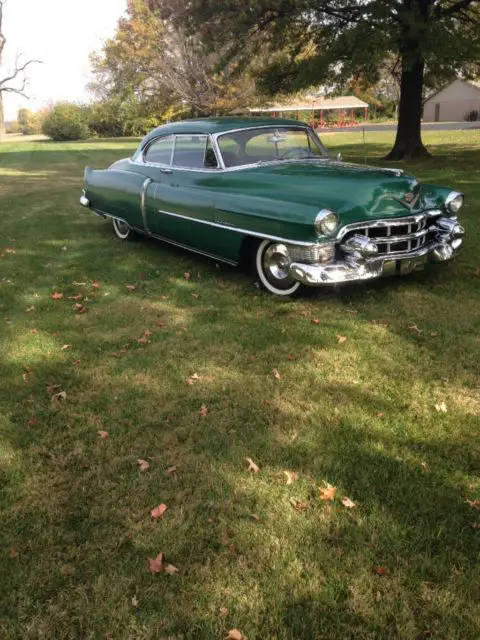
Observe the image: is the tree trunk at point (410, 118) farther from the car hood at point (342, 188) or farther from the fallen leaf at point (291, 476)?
the fallen leaf at point (291, 476)

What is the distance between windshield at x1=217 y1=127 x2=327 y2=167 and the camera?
19.1 feet

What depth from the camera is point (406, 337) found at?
14.0 ft

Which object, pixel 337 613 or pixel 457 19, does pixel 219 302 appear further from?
pixel 457 19

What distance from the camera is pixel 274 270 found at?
523 centimetres

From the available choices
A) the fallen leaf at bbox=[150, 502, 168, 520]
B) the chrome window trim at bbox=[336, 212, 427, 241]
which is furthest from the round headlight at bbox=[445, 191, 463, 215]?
the fallen leaf at bbox=[150, 502, 168, 520]

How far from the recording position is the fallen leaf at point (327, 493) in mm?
2615

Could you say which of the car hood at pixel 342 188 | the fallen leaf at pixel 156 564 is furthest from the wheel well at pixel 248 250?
the fallen leaf at pixel 156 564

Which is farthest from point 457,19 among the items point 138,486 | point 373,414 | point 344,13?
point 138,486

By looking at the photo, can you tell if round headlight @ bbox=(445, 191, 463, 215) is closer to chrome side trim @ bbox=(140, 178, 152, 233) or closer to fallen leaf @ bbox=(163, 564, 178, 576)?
chrome side trim @ bbox=(140, 178, 152, 233)

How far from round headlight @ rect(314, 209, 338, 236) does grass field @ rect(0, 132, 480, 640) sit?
0.74 m

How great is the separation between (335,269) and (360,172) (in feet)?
3.98

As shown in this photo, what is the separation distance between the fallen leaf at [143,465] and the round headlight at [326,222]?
2.50 meters

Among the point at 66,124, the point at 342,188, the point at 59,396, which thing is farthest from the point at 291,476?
the point at 66,124

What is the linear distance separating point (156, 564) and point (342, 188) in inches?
139
